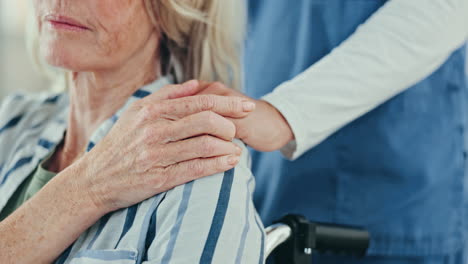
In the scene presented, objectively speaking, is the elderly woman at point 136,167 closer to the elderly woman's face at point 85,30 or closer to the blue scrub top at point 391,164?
the elderly woman's face at point 85,30

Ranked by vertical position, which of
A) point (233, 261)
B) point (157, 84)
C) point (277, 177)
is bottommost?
point (277, 177)

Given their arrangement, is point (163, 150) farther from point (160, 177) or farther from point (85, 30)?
point (85, 30)

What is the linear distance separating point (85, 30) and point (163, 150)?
292 mm

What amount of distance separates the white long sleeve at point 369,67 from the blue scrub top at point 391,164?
146 millimetres

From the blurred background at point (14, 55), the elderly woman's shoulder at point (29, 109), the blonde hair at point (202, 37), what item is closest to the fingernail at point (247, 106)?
the blonde hair at point (202, 37)

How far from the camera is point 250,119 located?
99cm

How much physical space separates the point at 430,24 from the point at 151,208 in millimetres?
574

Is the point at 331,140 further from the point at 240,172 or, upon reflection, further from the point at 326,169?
the point at 240,172

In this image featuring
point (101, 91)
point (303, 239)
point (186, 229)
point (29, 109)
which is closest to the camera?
point (186, 229)

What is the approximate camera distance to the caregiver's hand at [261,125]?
0.99 meters

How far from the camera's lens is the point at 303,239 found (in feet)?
3.29

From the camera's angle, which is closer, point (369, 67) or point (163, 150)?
point (163, 150)

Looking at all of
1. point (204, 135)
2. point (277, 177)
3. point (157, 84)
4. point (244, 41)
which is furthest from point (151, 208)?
point (244, 41)

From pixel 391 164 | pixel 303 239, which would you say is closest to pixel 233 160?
Result: pixel 303 239
